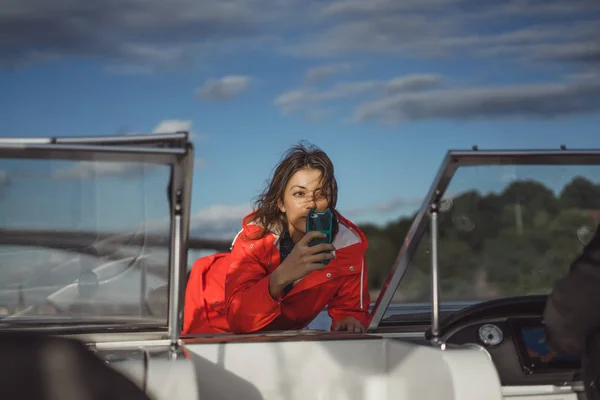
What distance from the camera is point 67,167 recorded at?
2.31 m

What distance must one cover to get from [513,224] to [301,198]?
3.20ft

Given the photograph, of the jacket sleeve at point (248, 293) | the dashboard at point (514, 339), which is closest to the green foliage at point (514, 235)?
the dashboard at point (514, 339)

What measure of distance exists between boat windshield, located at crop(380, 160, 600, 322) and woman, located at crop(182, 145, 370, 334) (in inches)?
17.8

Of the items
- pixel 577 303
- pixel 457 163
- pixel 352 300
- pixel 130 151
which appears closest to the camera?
pixel 577 303

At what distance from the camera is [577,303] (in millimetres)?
1950

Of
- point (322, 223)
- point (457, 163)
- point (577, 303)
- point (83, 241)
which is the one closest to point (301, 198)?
point (322, 223)

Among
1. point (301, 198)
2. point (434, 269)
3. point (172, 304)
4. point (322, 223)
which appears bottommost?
point (172, 304)

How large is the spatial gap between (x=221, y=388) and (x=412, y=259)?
0.82 m

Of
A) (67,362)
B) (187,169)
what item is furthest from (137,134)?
(67,362)

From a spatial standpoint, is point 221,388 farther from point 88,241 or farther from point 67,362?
point 67,362

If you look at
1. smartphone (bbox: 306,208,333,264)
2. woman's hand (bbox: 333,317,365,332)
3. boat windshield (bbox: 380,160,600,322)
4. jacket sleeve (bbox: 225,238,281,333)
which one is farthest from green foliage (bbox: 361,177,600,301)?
jacket sleeve (bbox: 225,238,281,333)

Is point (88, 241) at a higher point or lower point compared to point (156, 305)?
higher

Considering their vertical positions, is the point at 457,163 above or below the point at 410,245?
above

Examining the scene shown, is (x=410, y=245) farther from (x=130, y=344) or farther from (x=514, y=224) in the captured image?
(x=130, y=344)
